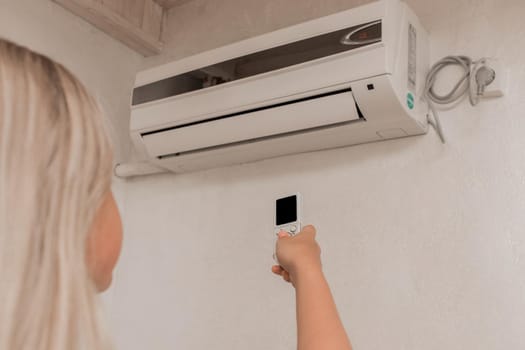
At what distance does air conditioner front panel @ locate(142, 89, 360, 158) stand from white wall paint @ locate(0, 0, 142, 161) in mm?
245

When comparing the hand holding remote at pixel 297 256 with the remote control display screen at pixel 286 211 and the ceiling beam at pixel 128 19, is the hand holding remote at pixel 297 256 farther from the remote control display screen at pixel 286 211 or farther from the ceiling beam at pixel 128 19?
the ceiling beam at pixel 128 19

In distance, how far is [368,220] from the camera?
1675 millimetres

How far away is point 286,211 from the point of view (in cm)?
144

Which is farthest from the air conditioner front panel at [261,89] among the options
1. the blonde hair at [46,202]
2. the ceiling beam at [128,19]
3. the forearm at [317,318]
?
the blonde hair at [46,202]

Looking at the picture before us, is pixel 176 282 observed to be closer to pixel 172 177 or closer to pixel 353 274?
pixel 172 177

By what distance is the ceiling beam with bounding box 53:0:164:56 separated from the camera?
2.09 metres

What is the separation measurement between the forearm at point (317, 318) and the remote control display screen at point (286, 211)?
18.1 inches

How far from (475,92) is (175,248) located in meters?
1.05

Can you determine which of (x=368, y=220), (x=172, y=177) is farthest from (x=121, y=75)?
(x=368, y=220)

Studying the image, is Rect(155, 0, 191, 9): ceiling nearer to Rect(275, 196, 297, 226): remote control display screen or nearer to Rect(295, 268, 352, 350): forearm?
Rect(275, 196, 297, 226): remote control display screen

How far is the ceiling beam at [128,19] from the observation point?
209cm

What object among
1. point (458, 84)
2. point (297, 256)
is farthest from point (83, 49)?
point (297, 256)

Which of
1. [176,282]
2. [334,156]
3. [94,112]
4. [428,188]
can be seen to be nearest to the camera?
[94,112]

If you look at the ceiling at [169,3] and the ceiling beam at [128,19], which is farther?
the ceiling at [169,3]
